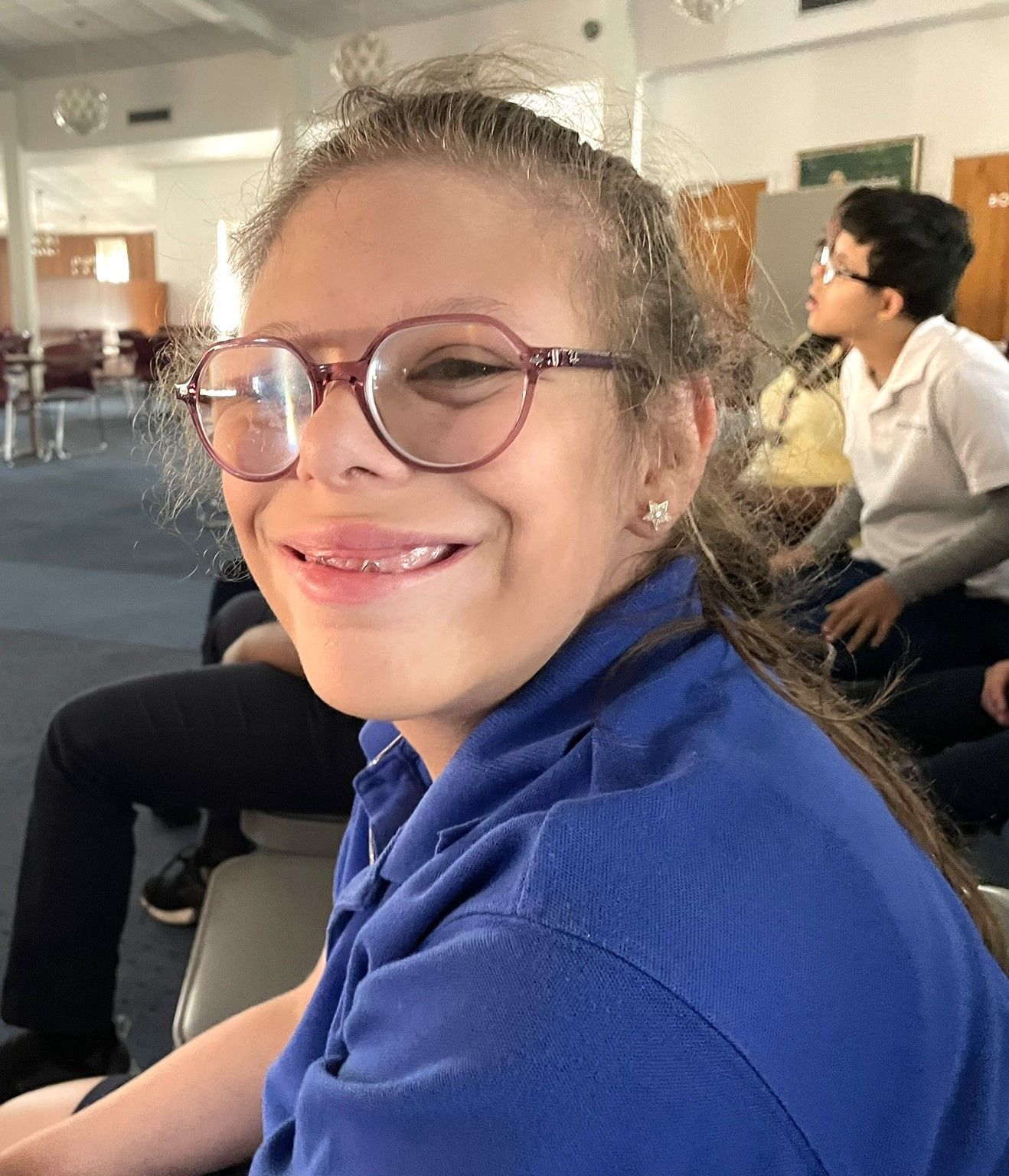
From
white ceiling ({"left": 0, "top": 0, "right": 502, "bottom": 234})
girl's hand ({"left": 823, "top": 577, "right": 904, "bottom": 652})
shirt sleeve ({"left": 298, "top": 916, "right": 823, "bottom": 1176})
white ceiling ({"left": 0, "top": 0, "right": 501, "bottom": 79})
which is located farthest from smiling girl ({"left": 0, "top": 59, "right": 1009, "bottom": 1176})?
white ceiling ({"left": 0, "top": 0, "right": 501, "bottom": 79})

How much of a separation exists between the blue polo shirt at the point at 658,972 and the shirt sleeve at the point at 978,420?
1.32m

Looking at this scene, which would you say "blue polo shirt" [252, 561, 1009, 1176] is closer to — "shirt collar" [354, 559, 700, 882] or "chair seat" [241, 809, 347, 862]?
"shirt collar" [354, 559, 700, 882]

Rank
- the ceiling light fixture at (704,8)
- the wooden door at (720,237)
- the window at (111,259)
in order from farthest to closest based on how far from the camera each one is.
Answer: the window at (111,259), the ceiling light fixture at (704,8), the wooden door at (720,237)

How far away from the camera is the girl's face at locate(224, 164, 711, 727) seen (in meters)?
0.64

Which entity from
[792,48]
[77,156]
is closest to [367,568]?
[792,48]

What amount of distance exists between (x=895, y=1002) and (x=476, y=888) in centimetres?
23

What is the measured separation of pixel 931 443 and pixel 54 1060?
70.9 inches

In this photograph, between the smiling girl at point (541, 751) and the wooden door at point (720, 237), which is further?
the wooden door at point (720, 237)

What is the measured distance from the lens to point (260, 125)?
A: 9.80m

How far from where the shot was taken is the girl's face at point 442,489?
638 millimetres

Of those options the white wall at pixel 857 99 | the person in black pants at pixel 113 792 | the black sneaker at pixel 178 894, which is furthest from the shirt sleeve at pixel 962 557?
the white wall at pixel 857 99

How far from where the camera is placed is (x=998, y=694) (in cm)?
157

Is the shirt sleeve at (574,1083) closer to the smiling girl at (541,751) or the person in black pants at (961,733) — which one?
the smiling girl at (541,751)

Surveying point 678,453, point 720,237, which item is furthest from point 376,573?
point 720,237
